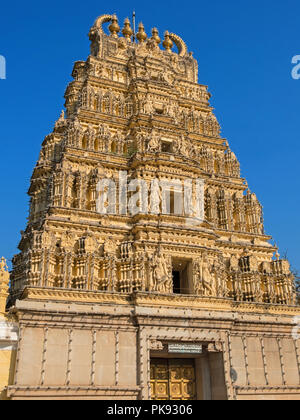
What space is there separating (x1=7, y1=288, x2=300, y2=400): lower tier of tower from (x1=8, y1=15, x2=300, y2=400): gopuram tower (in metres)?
0.06

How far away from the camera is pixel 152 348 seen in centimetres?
2119

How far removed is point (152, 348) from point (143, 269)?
425 centimetres

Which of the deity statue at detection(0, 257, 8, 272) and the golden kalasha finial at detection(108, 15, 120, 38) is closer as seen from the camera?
the deity statue at detection(0, 257, 8, 272)

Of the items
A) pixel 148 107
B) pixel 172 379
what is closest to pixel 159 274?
pixel 172 379

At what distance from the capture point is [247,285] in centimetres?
2605

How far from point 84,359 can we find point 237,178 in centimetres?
1739

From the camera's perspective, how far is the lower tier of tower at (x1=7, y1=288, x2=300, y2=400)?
774 inches

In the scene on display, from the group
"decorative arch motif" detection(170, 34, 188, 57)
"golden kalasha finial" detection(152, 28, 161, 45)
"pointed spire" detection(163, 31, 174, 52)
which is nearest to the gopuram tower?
"golden kalasha finial" detection(152, 28, 161, 45)

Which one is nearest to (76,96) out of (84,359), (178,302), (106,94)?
(106,94)

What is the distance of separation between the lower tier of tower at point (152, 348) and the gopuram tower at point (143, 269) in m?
0.06

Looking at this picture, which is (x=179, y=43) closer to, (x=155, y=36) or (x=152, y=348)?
(x=155, y=36)

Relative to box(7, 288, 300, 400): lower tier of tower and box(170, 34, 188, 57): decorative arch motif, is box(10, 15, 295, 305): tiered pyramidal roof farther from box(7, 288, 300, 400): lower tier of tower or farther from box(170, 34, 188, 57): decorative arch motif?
box(170, 34, 188, 57): decorative arch motif

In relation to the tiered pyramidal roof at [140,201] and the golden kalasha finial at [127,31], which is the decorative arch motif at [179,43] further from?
the tiered pyramidal roof at [140,201]

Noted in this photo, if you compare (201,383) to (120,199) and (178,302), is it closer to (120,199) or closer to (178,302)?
(178,302)
